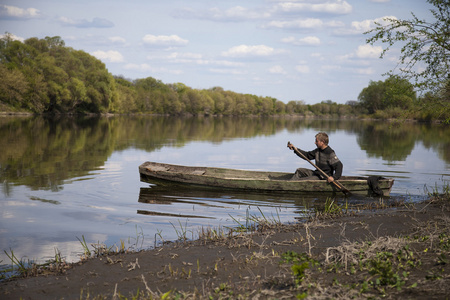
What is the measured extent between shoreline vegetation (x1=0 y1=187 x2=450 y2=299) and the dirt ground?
11 millimetres

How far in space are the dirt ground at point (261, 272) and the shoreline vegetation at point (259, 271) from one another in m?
0.01

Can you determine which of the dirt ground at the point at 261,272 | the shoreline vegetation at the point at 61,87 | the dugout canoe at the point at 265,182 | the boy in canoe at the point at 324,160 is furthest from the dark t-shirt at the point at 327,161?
the shoreline vegetation at the point at 61,87

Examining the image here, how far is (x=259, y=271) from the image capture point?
230 inches

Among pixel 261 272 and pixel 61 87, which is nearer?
pixel 261 272

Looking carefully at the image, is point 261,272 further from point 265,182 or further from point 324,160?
point 324,160

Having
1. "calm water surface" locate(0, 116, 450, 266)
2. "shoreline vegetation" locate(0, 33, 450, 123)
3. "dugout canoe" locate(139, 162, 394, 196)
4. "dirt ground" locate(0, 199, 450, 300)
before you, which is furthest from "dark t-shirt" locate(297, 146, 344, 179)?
"shoreline vegetation" locate(0, 33, 450, 123)

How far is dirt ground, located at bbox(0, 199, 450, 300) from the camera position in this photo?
496 cm

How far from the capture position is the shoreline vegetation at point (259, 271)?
4969 mm

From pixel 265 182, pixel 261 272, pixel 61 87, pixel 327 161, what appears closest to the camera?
pixel 261 272

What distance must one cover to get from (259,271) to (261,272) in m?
0.06

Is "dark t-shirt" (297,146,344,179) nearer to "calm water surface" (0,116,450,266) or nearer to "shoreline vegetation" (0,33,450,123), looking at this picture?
"calm water surface" (0,116,450,266)

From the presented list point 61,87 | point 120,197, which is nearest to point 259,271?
point 120,197

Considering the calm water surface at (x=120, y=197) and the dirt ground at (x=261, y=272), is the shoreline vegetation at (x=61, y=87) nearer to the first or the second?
the calm water surface at (x=120, y=197)

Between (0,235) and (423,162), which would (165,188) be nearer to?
(0,235)
